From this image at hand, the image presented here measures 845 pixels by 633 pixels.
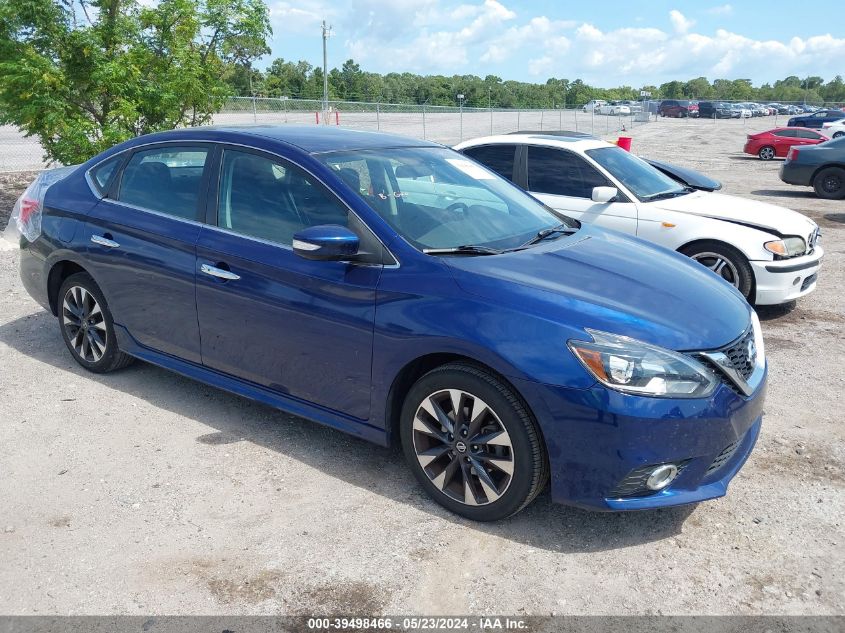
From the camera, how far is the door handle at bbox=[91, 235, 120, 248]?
4.77 metres

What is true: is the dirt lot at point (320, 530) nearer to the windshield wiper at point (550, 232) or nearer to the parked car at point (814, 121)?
the windshield wiper at point (550, 232)

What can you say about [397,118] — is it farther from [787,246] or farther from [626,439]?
[626,439]

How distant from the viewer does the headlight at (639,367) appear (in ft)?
10.2

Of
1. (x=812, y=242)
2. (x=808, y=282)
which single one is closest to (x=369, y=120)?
(x=812, y=242)

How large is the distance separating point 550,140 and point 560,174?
416 millimetres

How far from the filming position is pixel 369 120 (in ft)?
102

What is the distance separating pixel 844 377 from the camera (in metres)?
5.55

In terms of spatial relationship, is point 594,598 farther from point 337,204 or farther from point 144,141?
point 144,141

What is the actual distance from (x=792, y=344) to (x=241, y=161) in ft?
15.4

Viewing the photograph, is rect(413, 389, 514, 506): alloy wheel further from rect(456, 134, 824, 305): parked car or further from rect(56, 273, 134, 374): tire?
rect(456, 134, 824, 305): parked car

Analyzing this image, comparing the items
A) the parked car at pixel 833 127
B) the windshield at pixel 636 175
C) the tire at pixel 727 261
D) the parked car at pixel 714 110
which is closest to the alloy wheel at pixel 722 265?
the tire at pixel 727 261

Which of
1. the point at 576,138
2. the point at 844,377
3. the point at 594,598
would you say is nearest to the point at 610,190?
the point at 576,138

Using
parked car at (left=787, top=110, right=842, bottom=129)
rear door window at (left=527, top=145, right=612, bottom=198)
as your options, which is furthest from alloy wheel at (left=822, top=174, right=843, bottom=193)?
parked car at (left=787, top=110, right=842, bottom=129)

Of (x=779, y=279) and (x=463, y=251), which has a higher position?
(x=463, y=251)
